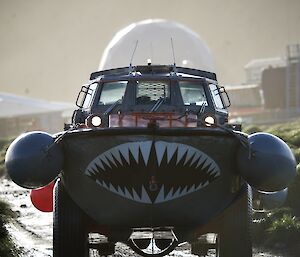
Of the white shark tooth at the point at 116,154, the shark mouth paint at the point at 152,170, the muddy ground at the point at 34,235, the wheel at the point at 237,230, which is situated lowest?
the muddy ground at the point at 34,235

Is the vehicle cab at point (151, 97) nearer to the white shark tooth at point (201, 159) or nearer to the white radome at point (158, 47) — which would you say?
the white shark tooth at point (201, 159)

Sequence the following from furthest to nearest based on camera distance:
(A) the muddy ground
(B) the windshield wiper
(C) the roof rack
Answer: (A) the muddy ground
(C) the roof rack
(B) the windshield wiper

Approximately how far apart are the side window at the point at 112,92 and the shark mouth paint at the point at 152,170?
212cm

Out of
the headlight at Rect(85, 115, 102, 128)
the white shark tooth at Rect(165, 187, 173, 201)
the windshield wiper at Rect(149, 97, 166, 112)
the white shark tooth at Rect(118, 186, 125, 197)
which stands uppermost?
the windshield wiper at Rect(149, 97, 166, 112)

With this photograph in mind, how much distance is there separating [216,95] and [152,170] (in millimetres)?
2939

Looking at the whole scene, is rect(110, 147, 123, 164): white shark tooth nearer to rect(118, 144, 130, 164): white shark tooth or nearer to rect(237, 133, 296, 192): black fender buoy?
rect(118, 144, 130, 164): white shark tooth

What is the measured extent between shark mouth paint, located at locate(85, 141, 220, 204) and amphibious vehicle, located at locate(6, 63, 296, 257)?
0.01 metres

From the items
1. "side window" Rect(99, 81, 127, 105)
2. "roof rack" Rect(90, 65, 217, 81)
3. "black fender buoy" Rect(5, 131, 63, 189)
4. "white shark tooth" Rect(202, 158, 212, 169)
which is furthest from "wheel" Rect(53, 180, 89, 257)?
"roof rack" Rect(90, 65, 217, 81)

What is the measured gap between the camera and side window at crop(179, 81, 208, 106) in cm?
1003

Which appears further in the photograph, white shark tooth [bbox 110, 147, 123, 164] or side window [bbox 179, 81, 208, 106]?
side window [bbox 179, 81, 208, 106]

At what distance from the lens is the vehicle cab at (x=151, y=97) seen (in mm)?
9586

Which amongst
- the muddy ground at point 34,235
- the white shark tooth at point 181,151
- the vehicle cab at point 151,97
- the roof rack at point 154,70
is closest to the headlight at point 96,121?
the vehicle cab at point 151,97

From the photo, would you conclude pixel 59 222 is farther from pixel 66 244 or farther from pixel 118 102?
pixel 118 102

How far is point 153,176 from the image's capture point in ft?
26.3
